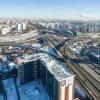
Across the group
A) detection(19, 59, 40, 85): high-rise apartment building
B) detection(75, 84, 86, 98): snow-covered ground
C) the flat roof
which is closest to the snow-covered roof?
detection(19, 59, 40, 85): high-rise apartment building

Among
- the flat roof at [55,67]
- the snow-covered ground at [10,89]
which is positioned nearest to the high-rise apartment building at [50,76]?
the flat roof at [55,67]

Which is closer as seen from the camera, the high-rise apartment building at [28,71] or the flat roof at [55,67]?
the flat roof at [55,67]

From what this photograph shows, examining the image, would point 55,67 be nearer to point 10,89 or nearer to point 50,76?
point 50,76

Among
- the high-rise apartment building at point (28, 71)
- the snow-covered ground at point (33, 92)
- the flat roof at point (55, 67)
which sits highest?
the flat roof at point (55, 67)

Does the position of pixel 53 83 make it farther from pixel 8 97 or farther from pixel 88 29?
pixel 88 29

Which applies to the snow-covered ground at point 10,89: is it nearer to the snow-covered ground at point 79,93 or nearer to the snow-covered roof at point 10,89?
the snow-covered roof at point 10,89

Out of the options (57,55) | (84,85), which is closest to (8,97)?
(84,85)
